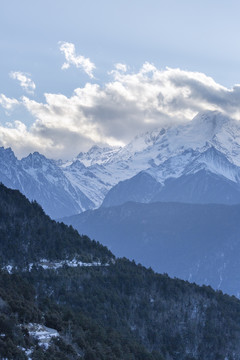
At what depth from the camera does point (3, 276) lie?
18138 centimetres

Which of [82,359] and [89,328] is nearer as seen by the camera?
[82,359]

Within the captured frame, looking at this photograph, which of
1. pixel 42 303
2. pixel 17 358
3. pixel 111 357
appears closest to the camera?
pixel 17 358

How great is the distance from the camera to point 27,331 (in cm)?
13212

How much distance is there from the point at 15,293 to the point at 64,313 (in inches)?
923

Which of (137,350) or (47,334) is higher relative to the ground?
(137,350)

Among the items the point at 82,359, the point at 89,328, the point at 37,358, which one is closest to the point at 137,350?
the point at 89,328

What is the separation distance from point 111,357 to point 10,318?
91.7ft

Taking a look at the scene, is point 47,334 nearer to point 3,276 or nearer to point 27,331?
point 27,331

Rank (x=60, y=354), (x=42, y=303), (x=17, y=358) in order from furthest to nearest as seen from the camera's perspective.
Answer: (x=42, y=303)
(x=60, y=354)
(x=17, y=358)

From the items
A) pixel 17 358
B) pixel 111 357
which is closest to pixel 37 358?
pixel 17 358

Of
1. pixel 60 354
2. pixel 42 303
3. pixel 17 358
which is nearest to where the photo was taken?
pixel 17 358

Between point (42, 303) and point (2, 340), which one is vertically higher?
point (42, 303)

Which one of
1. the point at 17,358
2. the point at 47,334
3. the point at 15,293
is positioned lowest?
the point at 17,358

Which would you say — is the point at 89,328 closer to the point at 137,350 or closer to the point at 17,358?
the point at 137,350
